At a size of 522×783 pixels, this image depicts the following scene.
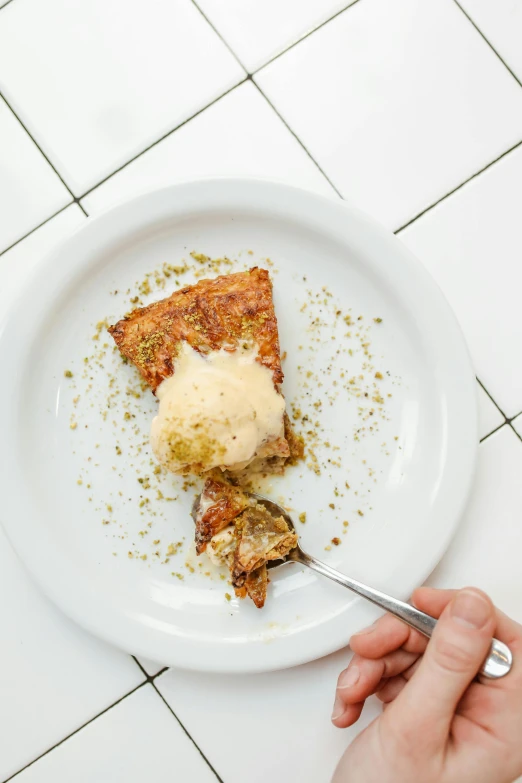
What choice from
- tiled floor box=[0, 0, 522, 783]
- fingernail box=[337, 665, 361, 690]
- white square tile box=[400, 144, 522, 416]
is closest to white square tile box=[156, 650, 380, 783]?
tiled floor box=[0, 0, 522, 783]

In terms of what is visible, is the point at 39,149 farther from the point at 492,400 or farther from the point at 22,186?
the point at 492,400

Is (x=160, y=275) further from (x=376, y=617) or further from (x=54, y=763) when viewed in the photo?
(x=54, y=763)

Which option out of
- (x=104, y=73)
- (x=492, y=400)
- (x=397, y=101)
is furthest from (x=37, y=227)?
(x=492, y=400)

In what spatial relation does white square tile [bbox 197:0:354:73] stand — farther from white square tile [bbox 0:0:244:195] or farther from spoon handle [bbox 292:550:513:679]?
spoon handle [bbox 292:550:513:679]

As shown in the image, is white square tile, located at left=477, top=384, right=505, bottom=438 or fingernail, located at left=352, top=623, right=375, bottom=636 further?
white square tile, located at left=477, top=384, right=505, bottom=438

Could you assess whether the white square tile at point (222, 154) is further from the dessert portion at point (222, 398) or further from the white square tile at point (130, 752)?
the white square tile at point (130, 752)

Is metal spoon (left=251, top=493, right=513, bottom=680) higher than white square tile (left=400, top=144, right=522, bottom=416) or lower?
lower

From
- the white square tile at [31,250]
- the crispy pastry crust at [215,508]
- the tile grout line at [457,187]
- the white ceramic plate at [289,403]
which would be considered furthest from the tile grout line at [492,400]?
the white square tile at [31,250]
